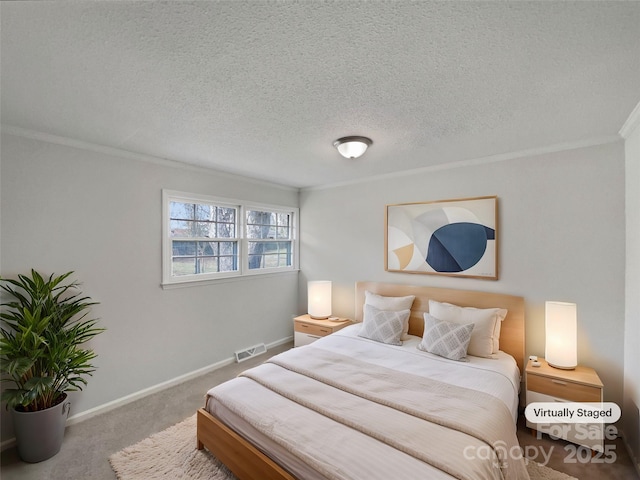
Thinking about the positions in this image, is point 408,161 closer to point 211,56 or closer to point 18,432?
point 211,56

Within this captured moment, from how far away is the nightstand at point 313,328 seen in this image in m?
3.75

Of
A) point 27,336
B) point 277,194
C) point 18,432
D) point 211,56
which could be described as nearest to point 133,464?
point 18,432

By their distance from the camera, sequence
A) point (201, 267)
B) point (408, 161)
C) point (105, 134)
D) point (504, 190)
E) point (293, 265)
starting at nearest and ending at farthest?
1. point (105, 134)
2. point (504, 190)
3. point (408, 161)
4. point (201, 267)
5. point (293, 265)

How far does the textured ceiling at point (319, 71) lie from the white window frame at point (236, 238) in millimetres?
861

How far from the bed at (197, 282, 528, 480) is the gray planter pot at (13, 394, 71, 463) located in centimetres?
106

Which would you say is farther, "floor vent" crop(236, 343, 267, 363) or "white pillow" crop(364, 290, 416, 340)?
"floor vent" crop(236, 343, 267, 363)

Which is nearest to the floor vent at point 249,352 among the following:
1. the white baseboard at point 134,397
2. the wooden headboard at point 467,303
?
the white baseboard at point 134,397

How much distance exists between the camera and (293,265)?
4.76 meters

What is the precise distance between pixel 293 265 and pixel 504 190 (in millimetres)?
3063

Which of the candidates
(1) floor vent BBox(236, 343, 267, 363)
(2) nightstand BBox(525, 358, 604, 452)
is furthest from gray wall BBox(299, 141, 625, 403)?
(1) floor vent BBox(236, 343, 267, 363)

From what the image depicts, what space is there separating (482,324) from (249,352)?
288 centimetres

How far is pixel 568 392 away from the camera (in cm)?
228

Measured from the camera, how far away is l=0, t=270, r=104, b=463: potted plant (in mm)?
2021

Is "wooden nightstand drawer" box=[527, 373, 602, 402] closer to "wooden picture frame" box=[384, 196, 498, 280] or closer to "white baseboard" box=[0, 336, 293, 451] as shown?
"wooden picture frame" box=[384, 196, 498, 280]
